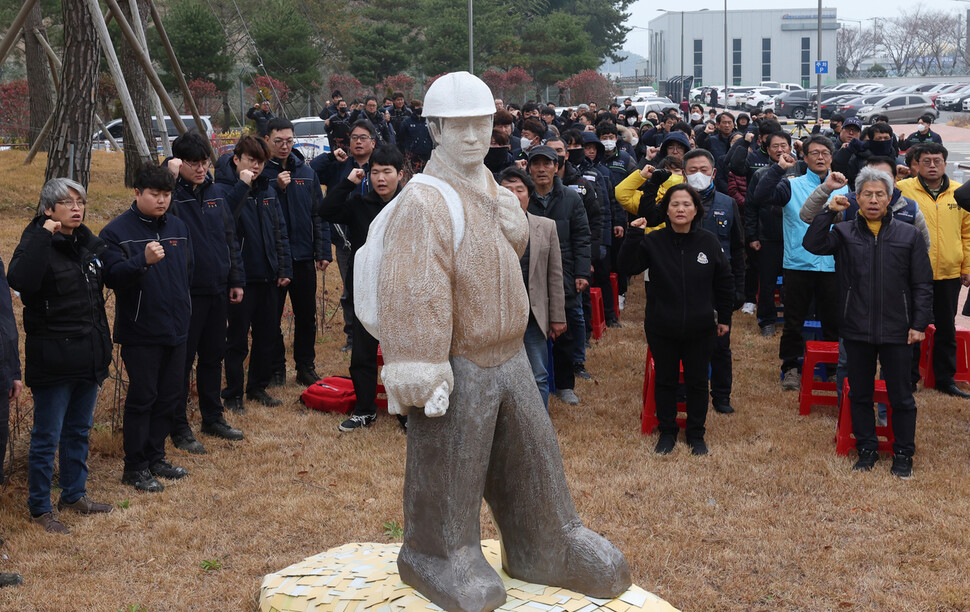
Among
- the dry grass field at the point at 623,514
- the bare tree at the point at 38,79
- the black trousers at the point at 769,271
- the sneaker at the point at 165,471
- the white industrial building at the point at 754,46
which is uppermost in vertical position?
the white industrial building at the point at 754,46

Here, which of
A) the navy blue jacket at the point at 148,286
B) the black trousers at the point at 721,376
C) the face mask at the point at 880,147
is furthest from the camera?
the face mask at the point at 880,147

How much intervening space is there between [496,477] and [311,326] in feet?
15.4

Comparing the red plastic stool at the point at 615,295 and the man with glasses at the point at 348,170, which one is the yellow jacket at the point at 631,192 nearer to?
the man with glasses at the point at 348,170

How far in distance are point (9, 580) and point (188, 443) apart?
2001 millimetres

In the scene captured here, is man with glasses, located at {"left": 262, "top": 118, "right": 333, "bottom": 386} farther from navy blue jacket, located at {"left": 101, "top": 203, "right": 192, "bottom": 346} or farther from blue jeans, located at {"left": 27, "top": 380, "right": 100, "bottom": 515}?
blue jeans, located at {"left": 27, "top": 380, "right": 100, "bottom": 515}

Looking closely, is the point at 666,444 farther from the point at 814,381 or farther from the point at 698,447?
the point at 814,381

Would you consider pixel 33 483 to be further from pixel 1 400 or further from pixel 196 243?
pixel 196 243

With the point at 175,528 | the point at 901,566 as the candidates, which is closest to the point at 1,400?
the point at 175,528

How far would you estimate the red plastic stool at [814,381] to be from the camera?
A: 7.58m

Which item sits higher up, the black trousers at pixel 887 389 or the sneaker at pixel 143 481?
the black trousers at pixel 887 389

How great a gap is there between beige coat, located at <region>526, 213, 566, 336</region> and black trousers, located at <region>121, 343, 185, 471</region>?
2.40 meters

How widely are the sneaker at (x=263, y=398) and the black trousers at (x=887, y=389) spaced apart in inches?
173

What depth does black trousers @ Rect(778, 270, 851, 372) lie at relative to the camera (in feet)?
26.6

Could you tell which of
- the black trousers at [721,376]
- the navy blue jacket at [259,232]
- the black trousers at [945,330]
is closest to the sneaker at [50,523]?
the navy blue jacket at [259,232]
